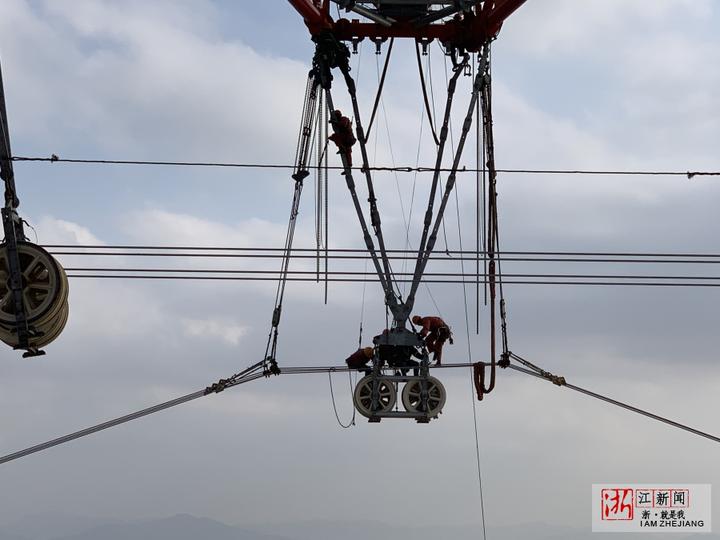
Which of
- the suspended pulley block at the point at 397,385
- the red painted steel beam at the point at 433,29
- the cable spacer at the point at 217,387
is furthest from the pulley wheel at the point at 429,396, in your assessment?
the red painted steel beam at the point at 433,29

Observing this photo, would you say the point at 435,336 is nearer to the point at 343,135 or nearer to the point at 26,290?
the point at 343,135

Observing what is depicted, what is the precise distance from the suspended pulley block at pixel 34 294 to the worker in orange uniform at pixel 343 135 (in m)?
8.18

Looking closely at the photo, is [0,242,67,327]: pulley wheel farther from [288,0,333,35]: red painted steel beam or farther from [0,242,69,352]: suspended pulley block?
[288,0,333,35]: red painted steel beam

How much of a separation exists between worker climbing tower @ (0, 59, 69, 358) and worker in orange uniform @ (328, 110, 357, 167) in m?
8.22

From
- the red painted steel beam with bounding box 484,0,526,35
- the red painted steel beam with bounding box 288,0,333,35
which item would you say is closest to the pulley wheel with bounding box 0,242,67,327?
the red painted steel beam with bounding box 288,0,333,35

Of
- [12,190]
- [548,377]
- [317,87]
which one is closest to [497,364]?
[548,377]

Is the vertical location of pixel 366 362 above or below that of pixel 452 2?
below

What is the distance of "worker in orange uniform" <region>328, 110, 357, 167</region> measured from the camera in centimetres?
2594

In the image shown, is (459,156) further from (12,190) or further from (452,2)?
(12,190)

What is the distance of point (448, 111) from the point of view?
26.3 metres

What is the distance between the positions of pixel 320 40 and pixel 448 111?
3645 millimetres

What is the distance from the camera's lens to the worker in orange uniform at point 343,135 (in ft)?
85.1

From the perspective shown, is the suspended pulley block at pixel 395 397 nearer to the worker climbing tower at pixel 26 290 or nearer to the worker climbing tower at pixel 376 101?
the worker climbing tower at pixel 376 101

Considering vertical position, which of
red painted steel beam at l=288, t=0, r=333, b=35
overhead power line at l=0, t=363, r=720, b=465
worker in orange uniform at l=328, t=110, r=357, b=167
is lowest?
overhead power line at l=0, t=363, r=720, b=465
